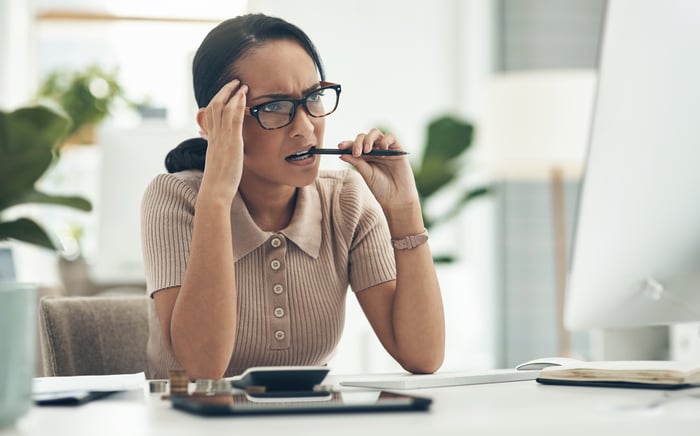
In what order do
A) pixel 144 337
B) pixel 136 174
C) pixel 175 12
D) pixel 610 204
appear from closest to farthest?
pixel 610 204
pixel 144 337
pixel 175 12
pixel 136 174

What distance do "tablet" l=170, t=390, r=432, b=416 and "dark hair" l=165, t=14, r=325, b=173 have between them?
678mm

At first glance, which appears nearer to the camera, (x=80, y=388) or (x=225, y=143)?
(x=80, y=388)

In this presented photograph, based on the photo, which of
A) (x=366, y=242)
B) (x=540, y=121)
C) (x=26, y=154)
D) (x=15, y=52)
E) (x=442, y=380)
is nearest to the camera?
(x=26, y=154)

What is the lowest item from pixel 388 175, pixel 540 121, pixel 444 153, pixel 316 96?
pixel 388 175

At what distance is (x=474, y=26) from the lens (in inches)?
172

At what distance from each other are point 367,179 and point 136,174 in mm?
844

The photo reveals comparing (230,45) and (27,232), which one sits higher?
(230,45)

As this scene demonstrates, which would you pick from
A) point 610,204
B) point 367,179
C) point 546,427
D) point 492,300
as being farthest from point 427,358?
point 492,300

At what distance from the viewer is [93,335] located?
51.9 inches

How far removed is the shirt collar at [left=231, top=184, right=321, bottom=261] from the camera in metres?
1.27

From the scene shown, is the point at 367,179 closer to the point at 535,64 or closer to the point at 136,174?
the point at 136,174

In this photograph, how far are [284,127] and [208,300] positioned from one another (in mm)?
252

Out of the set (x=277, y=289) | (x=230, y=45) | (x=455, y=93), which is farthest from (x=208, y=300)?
(x=455, y=93)

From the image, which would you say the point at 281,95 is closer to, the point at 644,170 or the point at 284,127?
the point at 284,127
